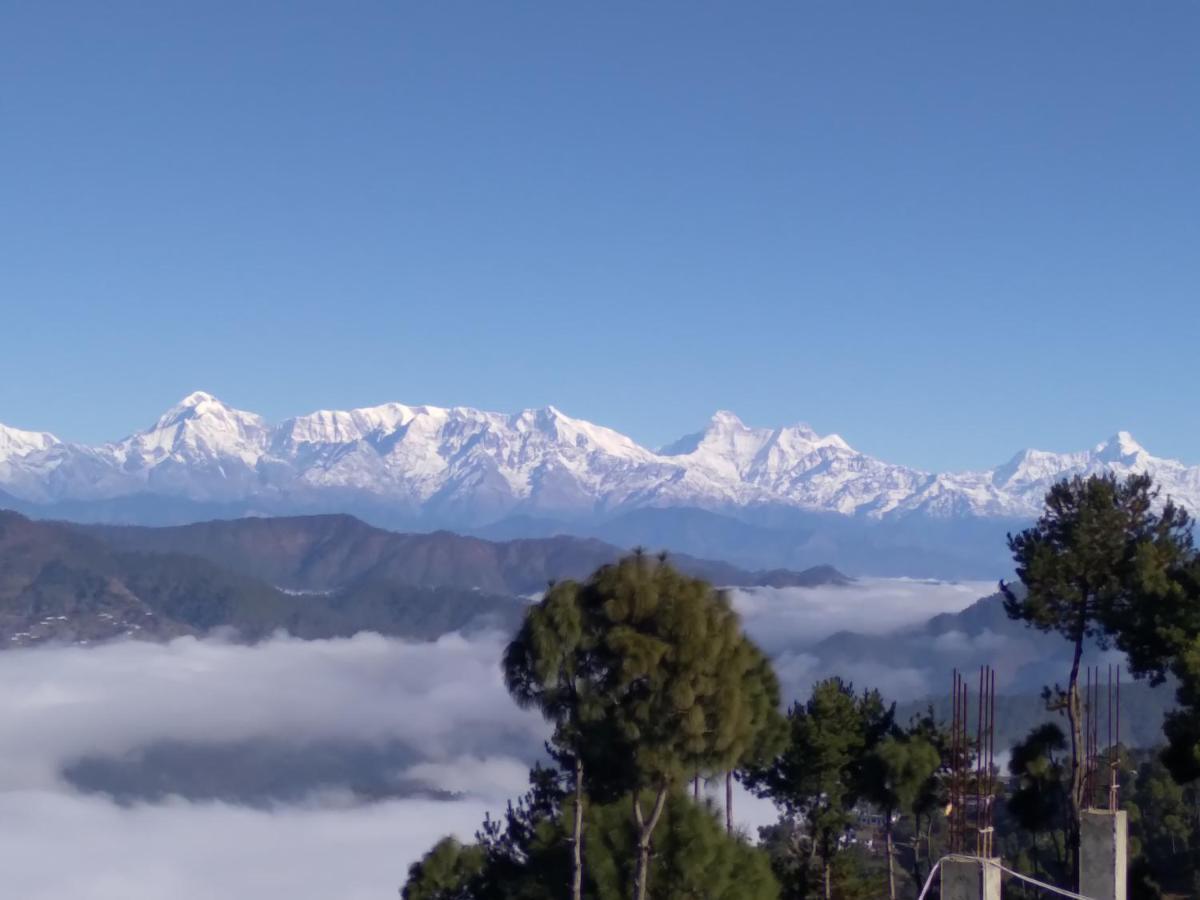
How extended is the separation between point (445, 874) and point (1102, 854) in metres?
20.4

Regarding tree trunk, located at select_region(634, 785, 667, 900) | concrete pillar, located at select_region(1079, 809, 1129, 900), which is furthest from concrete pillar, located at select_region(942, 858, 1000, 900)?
tree trunk, located at select_region(634, 785, 667, 900)

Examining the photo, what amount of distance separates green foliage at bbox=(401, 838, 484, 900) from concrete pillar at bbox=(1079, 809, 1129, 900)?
61.5 feet

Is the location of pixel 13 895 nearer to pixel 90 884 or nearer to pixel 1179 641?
pixel 90 884

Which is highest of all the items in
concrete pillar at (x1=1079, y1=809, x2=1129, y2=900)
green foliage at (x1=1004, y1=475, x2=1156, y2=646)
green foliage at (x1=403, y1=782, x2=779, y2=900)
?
green foliage at (x1=1004, y1=475, x2=1156, y2=646)

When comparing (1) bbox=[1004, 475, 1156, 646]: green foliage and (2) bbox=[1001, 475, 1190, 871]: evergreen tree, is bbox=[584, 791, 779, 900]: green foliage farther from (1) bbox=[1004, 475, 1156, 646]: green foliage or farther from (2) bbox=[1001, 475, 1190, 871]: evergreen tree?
(1) bbox=[1004, 475, 1156, 646]: green foliage

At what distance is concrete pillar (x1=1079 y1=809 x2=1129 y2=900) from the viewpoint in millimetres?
22797

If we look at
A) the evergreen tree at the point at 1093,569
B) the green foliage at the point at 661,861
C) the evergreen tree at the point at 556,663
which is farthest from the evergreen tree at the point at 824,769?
the evergreen tree at the point at 556,663

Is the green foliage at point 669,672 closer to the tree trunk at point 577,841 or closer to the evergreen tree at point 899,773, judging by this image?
the tree trunk at point 577,841

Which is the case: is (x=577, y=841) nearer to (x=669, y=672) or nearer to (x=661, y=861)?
(x=661, y=861)

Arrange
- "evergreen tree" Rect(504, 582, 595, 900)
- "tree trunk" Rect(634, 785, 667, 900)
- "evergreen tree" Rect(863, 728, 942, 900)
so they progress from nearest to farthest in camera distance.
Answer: "evergreen tree" Rect(504, 582, 595, 900) < "tree trunk" Rect(634, 785, 667, 900) < "evergreen tree" Rect(863, 728, 942, 900)

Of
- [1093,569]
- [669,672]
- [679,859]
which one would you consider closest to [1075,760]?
[1093,569]

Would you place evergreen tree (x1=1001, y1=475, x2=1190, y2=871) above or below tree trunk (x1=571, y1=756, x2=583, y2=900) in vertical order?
above

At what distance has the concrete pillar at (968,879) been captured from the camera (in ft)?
66.0

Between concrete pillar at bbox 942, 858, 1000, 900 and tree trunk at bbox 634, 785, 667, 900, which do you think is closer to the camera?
concrete pillar at bbox 942, 858, 1000, 900
